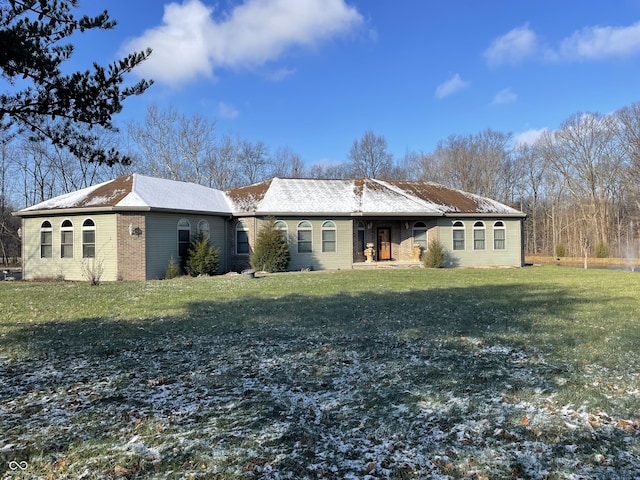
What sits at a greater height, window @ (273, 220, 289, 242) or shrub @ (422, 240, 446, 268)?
window @ (273, 220, 289, 242)

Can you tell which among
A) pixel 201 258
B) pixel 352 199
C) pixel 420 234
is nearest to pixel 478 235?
pixel 420 234

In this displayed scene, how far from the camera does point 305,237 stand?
20234 millimetres

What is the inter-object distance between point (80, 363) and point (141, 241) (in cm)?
1166

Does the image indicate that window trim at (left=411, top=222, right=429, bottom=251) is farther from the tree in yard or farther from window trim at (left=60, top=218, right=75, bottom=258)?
the tree in yard

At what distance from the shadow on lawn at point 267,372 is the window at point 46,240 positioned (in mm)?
11582

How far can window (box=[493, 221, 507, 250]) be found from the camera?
22.2 m

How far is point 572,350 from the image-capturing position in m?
5.54

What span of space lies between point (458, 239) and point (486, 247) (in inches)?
66.2

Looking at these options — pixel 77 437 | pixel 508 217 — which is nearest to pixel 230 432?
pixel 77 437

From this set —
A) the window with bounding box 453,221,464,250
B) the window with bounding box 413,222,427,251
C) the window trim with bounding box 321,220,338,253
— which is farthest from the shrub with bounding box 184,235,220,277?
the window with bounding box 453,221,464,250

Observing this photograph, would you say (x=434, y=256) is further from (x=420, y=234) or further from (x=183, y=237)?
(x=183, y=237)

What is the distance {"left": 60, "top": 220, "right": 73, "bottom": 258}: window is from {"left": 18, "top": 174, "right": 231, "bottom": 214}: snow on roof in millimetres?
773

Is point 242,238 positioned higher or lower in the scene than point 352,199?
lower

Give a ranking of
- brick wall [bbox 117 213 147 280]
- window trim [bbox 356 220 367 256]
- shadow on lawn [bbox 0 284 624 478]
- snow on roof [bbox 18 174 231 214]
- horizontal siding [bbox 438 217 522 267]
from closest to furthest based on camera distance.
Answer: shadow on lawn [bbox 0 284 624 478], brick wall [bbox 117 213 147 280], snow on roof [bbox 18 174 231 214], horizontal siding [bbox 438 217 522 267], window trim [bbox 356 220 367 256]
